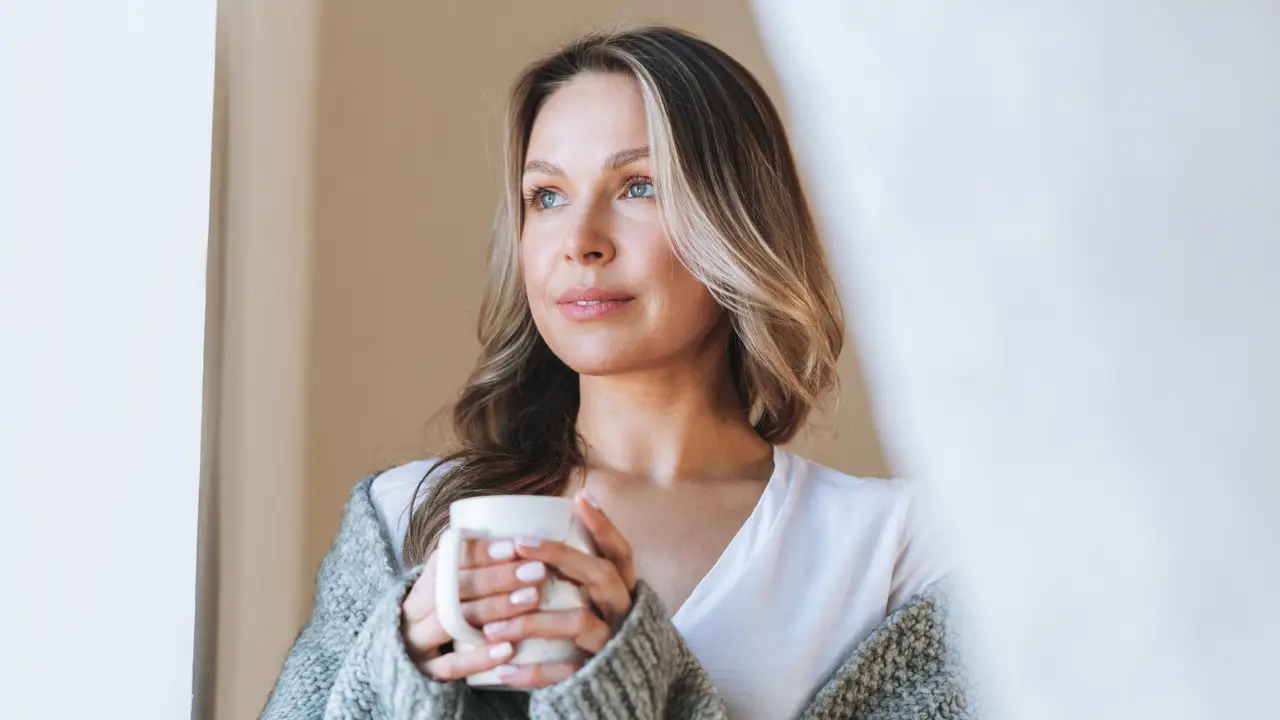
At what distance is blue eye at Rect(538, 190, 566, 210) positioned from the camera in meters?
1.03

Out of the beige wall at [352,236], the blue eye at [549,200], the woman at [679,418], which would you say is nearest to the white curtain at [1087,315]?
the woman at [679,418]

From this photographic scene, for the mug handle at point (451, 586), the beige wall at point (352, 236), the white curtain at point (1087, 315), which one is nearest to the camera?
the white curtain at point (1087, 315)

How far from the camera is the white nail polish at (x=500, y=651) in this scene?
0.66 metres

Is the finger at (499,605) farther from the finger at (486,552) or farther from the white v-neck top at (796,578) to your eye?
the white v-neck top at (796,578)

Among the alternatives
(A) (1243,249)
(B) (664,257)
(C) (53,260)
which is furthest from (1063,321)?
(C) (53,260)

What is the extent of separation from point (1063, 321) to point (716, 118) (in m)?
0.72

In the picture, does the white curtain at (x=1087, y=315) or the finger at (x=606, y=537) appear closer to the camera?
the white curtain at (x=1087, y=315)

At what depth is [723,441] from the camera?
3.51 feet

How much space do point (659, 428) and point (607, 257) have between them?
0.54 ft

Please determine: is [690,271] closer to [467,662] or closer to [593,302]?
[593,302]

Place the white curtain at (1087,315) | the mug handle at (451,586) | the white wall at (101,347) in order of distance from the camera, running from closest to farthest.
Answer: the white curtain at (1087,315) < the mug handle at (451,586) < the white wall at (101,347)

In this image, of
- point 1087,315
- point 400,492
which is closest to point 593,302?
point 400,492

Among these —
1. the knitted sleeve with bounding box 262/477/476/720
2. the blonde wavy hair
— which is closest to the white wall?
the knitted sleeve with bounding box 262/477/476/720

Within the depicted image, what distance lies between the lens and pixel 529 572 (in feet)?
2.15
